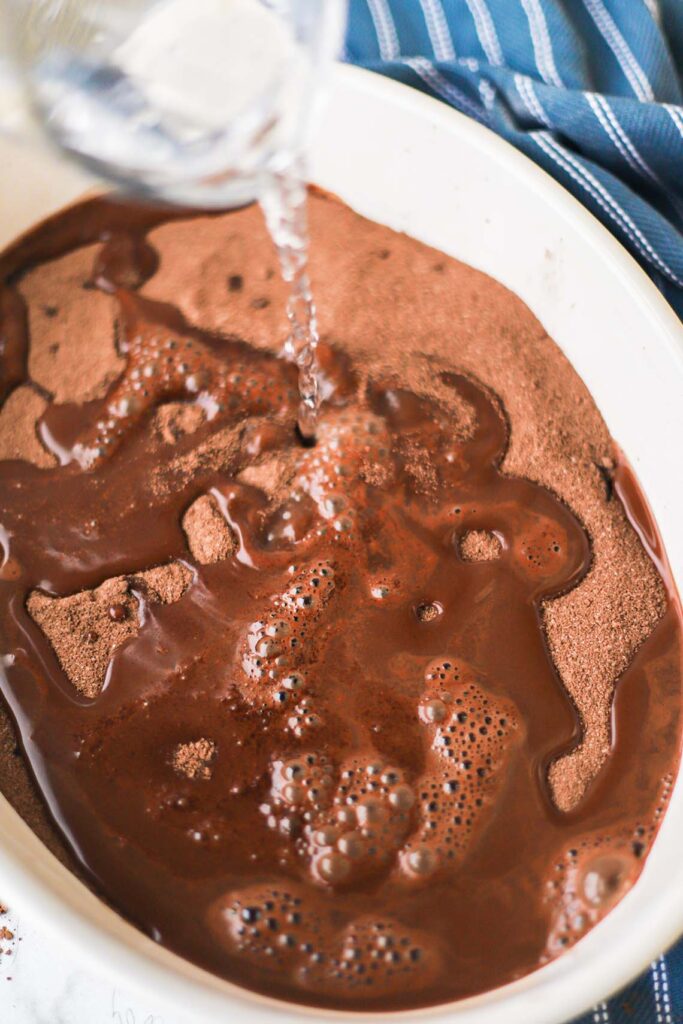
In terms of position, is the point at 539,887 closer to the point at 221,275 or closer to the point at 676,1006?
the point at 676,1006

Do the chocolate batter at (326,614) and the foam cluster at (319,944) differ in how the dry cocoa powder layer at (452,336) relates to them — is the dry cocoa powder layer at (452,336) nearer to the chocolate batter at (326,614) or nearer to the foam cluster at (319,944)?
the chocolate batter at (326,614)

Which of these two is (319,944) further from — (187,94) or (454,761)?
(187,94)

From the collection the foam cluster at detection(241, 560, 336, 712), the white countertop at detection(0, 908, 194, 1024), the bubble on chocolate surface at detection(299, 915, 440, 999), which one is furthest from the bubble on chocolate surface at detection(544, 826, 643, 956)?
the white countertop at detection(0, 908, 194, 1024)

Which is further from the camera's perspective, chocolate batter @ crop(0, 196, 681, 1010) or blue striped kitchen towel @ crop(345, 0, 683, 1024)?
blue striped kitchen towel @ crop(345, 0, 683, 1024)

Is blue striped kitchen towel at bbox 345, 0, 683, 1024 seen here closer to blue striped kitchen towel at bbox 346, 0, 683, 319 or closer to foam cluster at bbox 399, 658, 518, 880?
blue striped kitchen towel at bbox 346, 0, 683, 319

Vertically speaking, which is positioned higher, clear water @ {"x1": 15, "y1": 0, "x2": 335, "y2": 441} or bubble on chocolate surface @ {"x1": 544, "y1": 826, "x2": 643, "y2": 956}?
clear water @ {"x1": 15, "y1": 0, "x2": 335, "y2": 441}

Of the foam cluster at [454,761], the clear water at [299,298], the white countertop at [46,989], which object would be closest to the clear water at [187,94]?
the clear water at [299,298]

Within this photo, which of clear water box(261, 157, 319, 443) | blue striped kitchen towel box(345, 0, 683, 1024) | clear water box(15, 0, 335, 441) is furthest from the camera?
blue striped kitchen towel box(345, 0, 683, 1024)
